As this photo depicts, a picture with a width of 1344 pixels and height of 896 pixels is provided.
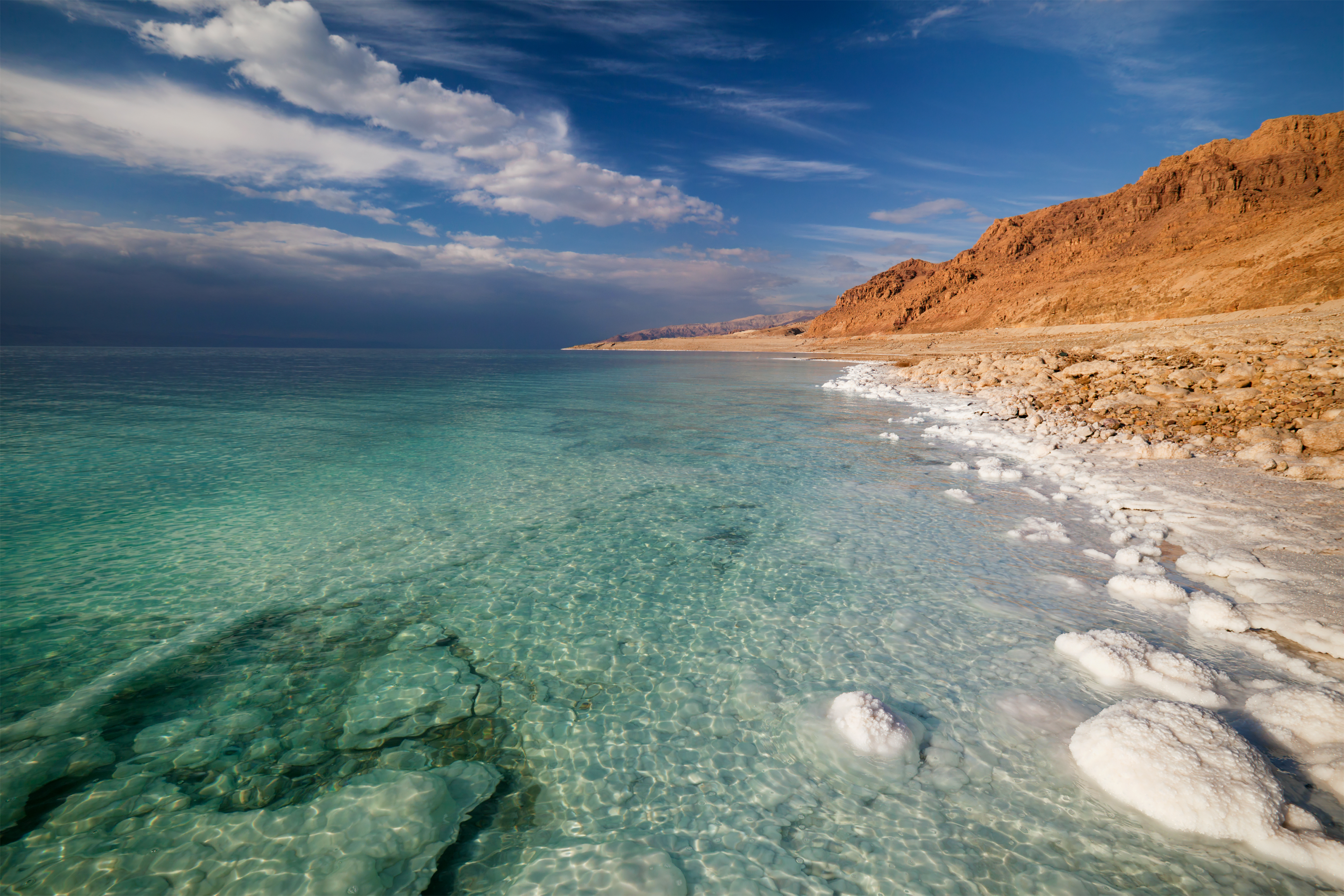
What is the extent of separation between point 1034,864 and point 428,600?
21.3 ft

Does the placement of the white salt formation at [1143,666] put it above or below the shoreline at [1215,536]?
below

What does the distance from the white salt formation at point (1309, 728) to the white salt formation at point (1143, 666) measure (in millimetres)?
259

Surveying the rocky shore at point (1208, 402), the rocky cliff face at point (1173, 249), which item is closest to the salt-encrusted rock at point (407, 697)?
the rocky shore at point (1208, 402)

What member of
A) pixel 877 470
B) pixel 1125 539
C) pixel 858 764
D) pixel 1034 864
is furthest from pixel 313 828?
pixel 877 470

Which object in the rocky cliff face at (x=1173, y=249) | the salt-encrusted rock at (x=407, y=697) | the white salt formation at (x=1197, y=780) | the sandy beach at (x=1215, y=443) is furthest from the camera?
the rocky cliff face at (x=1173, y=249)

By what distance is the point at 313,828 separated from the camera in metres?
3.63

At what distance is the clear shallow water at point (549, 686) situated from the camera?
3430mm

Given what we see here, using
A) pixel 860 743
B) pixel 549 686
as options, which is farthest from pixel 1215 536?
pixel 549 686

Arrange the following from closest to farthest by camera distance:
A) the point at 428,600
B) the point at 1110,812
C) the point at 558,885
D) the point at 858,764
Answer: the point at 558,885 → the point at 1110,812 → the point at 858,764 → the point at 428,600

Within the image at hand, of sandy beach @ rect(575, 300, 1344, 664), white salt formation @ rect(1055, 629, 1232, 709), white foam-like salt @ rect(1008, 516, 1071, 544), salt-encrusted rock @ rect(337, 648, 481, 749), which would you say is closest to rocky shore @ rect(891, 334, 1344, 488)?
sandy beach @ rect(575, 300, 1344, 664)

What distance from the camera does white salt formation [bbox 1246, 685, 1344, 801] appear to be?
12.1ft

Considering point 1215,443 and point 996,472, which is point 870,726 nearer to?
point 996,472

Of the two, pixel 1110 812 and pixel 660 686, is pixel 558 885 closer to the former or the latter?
pixel 660 686

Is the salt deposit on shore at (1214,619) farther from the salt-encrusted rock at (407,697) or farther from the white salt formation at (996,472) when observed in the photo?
the salt-encrusted rock at (407,697)
